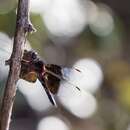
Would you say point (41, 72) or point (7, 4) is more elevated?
point (41, 72)

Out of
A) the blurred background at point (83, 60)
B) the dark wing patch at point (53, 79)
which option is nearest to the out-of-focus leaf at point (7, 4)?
the blurred background at point (83, 60)

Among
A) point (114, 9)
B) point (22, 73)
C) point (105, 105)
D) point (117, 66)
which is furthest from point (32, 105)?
point (22, 73)

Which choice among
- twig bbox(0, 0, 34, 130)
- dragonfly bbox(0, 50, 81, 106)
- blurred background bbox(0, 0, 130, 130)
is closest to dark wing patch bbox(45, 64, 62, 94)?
dragonfly bbox(0, 50, 81, 106)

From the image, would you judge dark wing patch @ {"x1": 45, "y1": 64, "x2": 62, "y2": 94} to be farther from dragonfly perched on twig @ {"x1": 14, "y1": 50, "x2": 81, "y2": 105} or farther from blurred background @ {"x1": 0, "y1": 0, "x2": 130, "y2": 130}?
blurred background @ {"x1": 0, "y1": 0, "x2": 130, "y2": 130}

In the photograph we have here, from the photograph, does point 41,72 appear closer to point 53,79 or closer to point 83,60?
point 53,79

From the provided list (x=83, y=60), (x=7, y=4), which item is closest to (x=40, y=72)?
(x=7, y=4)

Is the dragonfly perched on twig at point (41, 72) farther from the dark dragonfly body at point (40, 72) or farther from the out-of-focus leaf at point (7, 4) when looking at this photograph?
the out-of-focus leaf at point (7, 4)

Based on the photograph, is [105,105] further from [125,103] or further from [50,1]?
[50,1]
